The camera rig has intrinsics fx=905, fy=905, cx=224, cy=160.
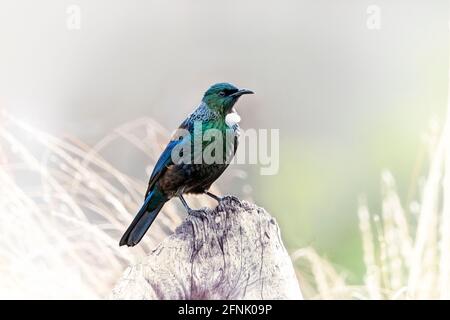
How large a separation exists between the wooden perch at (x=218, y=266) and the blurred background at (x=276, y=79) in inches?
167

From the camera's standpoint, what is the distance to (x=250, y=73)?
1294cm

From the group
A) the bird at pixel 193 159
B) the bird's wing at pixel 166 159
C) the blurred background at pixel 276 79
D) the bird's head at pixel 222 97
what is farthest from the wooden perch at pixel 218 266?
the blurred background at pixel 276 79

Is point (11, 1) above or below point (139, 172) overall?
above

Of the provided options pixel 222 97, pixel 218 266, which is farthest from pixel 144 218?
pixel 218 266

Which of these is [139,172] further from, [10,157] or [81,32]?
[81,32]

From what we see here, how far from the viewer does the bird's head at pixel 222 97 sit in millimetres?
6719

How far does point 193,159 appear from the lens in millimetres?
6457

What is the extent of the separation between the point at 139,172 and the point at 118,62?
14.1 ft

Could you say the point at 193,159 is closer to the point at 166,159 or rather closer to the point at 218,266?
the point at 166,159

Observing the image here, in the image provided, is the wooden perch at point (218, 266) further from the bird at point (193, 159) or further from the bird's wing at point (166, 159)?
the bird's wing at point (166, 159)

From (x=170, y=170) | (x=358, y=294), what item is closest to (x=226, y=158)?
(x=170, y=170)

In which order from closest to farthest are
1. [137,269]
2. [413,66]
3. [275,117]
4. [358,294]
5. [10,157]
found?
[137,269]
[358,294]
[10,157]
[275,117]
[413,66]

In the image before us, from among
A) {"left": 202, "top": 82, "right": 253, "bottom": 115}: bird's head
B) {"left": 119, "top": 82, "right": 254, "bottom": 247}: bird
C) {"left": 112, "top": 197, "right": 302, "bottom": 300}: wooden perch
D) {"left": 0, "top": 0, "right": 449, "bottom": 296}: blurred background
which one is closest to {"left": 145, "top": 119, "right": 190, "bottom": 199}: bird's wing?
{"left": 119, "top": 82, "right": 254, "bottom": 247}: bird

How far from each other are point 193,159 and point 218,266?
1.65 metres
